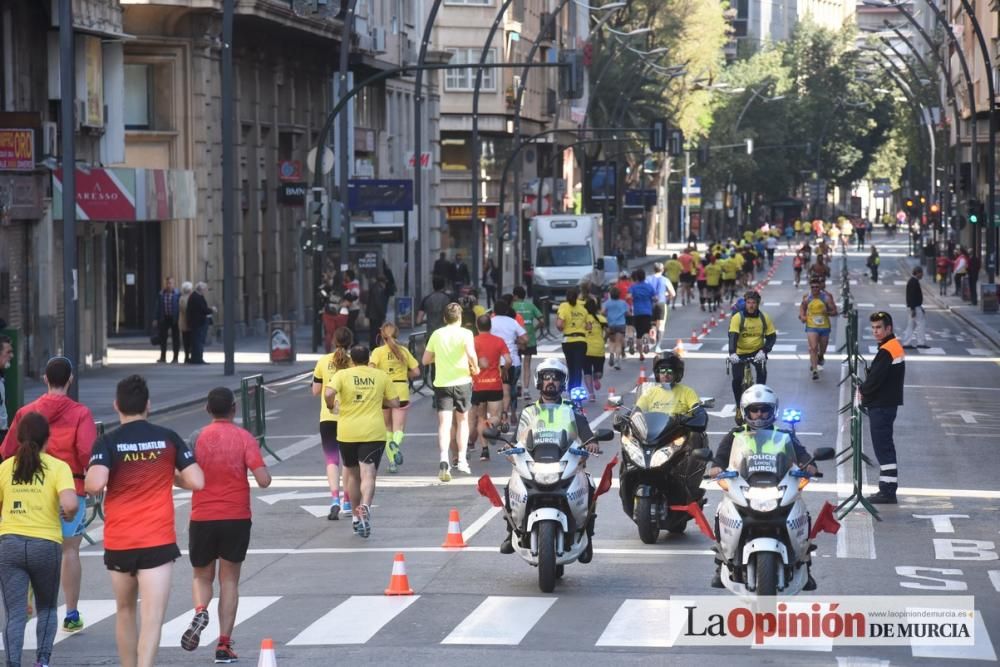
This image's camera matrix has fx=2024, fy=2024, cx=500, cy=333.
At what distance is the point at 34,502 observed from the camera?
36.6ft

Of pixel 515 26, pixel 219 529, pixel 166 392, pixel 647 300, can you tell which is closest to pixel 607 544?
pixel 219 529

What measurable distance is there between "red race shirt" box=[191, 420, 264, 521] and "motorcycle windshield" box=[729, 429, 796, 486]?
10.2 ft

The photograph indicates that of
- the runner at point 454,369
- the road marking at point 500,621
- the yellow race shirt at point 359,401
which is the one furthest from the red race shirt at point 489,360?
the road marking at point 500,621

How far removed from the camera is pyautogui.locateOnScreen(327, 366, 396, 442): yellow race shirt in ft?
56.2

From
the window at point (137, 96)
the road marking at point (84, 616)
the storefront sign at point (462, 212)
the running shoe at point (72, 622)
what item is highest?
the window at point (137, 96)

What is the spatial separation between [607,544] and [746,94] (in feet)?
392

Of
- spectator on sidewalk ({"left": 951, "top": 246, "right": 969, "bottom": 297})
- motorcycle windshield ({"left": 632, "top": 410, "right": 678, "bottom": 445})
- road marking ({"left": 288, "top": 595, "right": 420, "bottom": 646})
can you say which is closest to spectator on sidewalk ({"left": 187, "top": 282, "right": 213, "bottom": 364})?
motorcycle windshield ({"left": 632, "top": 410, "right": 678, "bottom": 445})

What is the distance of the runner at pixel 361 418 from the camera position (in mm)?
17156

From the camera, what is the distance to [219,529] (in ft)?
39.4

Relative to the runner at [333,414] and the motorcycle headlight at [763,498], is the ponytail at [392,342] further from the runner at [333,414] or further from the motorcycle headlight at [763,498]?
the motorcycle headlight at [763,498]

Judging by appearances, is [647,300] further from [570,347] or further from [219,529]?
[219,529]

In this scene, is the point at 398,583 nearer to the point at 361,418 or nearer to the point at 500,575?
the point at 500,575

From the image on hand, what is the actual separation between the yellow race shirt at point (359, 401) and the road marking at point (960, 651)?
6.14 metres

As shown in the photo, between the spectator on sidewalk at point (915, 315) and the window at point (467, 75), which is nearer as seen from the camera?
the spectator on sidewalk at point (915, 315)
